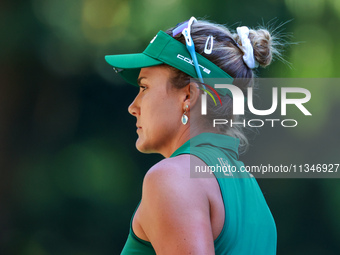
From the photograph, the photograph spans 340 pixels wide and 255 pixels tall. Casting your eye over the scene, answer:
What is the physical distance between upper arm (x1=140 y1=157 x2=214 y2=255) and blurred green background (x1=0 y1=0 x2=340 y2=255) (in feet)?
11.7

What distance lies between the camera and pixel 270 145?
14.1 ft

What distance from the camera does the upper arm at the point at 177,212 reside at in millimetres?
1138

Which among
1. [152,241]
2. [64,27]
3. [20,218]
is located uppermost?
[64,27]

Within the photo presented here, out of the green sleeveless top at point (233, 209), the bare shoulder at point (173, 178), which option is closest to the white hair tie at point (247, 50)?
the green sleeveless top at point (233, 209)

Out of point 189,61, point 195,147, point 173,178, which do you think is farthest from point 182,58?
point 173,178

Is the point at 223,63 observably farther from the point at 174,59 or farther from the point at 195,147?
the point at 195,147

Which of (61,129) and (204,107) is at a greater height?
(61,129)

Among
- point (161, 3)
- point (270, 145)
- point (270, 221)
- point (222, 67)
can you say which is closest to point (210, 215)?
point (270, 221)

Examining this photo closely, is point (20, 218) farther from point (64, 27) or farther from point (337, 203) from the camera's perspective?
point (337, 203)

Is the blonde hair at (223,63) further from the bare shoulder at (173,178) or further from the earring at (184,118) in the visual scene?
the bare shoulder at (173,178)

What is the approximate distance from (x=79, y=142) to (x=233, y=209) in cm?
367

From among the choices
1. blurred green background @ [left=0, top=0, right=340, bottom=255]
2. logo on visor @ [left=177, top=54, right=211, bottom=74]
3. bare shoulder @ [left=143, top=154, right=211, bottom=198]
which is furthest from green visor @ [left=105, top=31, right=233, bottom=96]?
blurred green background @ [left=0, top=0, right=340, bottom=255]

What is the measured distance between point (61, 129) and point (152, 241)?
148 inches

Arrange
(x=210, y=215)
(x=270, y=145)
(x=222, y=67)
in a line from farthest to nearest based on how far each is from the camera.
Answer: (x=270, y=145)
(x=222, y=67)
(x=210, y=215)
